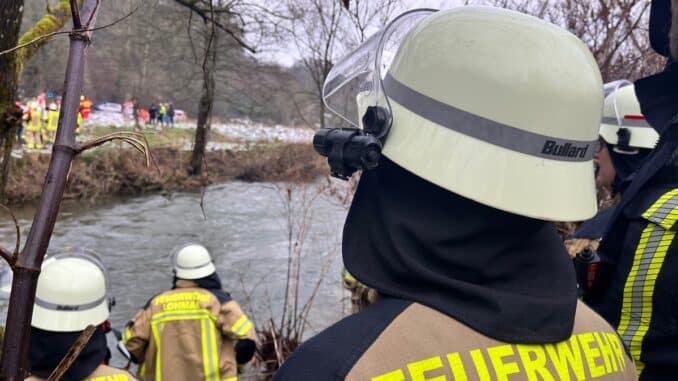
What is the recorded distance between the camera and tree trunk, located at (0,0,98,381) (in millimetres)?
591

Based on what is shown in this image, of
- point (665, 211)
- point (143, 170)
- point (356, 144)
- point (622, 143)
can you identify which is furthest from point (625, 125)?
point (143, 170)

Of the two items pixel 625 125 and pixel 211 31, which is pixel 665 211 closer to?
pixel 211 31

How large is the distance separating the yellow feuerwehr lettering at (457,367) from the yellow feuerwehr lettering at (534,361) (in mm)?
116

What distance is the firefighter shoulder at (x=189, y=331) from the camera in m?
4.05

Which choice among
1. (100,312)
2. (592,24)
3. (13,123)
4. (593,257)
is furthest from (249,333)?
(592,24)

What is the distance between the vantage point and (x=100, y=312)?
300 cm

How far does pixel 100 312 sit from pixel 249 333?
1479 millimetres

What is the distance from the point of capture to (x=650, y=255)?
158 cm

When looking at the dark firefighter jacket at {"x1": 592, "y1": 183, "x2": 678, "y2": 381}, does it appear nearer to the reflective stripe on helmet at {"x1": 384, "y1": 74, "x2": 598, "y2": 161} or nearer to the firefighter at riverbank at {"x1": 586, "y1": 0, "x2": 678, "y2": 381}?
the firefighter at riverbank at {"x1": 586, "y1": 0, "x2": 678, "y2": 381}

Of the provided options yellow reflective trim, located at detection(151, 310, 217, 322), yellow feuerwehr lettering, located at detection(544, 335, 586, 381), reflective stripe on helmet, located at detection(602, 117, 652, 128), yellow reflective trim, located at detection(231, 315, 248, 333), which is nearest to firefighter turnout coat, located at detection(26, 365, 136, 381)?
yellow reflective trim, located at detection(151, 310, 217, 322)

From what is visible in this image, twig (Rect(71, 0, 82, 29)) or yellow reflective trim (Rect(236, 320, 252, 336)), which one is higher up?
twig (Rect(71, 0, 82, 29))

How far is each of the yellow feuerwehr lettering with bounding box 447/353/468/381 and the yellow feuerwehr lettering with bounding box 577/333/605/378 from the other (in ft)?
0.94

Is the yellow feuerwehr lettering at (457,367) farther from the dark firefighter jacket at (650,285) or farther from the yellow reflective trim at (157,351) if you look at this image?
the yellow reflective trim at (157,351)

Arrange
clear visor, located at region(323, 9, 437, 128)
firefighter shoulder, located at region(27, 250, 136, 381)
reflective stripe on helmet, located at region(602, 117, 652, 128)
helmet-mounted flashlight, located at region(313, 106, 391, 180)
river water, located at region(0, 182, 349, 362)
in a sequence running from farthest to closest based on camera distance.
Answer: river water, located at region(0, 182, 349, 362) → reflective stripe on helmet, located at region(602, 117, 652, 128) → firefighter shoulder, located at region(27, 250, 136, 381) → clear visor, located at region(323, 9, 437, 128) → helmet-mounted flashlight, located at region(313, 106, 391, 180)
